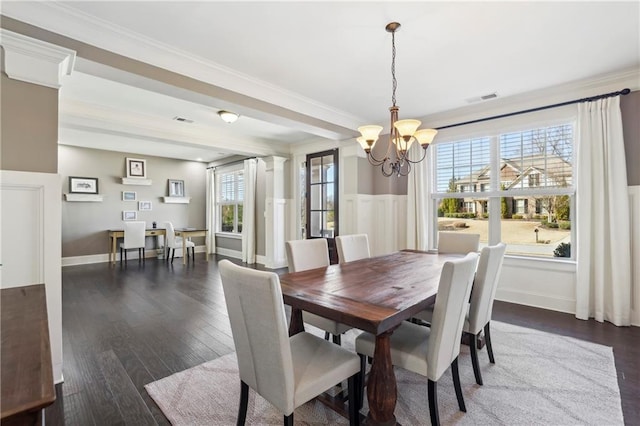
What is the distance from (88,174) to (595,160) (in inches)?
340

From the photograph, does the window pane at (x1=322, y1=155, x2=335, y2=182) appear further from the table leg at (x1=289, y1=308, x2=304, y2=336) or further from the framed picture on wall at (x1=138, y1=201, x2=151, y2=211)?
the framed picture on wall at (x1=138, y1=201, x2=151, y2=211)

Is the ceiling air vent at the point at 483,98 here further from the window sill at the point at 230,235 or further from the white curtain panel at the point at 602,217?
the window sill at the point at 230,235

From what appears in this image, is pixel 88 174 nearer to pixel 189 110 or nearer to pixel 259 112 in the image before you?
pixel 189 110

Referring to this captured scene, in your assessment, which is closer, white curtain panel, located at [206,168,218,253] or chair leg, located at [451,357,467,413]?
chair leg, located at [451,357,467,413]

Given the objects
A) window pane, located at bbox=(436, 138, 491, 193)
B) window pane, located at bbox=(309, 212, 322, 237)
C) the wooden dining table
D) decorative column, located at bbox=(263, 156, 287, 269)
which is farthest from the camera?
decorative column, located at bbox=(263, 156, 287, 269)

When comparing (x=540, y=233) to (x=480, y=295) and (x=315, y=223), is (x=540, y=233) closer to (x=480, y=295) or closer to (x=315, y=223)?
(x=480, y=295)

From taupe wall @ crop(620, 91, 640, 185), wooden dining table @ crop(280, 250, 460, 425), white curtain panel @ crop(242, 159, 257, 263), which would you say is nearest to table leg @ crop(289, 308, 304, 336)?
wooden dining table @ crop(280, 250, 460, 425)

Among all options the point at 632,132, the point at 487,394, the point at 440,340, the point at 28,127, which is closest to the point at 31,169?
the point at 28,127

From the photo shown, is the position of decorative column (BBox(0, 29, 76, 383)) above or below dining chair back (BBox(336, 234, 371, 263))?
above

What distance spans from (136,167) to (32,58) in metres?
5.71

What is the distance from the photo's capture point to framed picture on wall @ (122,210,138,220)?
7.04 m

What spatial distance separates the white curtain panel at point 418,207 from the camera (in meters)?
4.37

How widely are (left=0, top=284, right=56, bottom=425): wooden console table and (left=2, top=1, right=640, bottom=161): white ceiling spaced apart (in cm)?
204

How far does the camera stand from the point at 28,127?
1971mm
